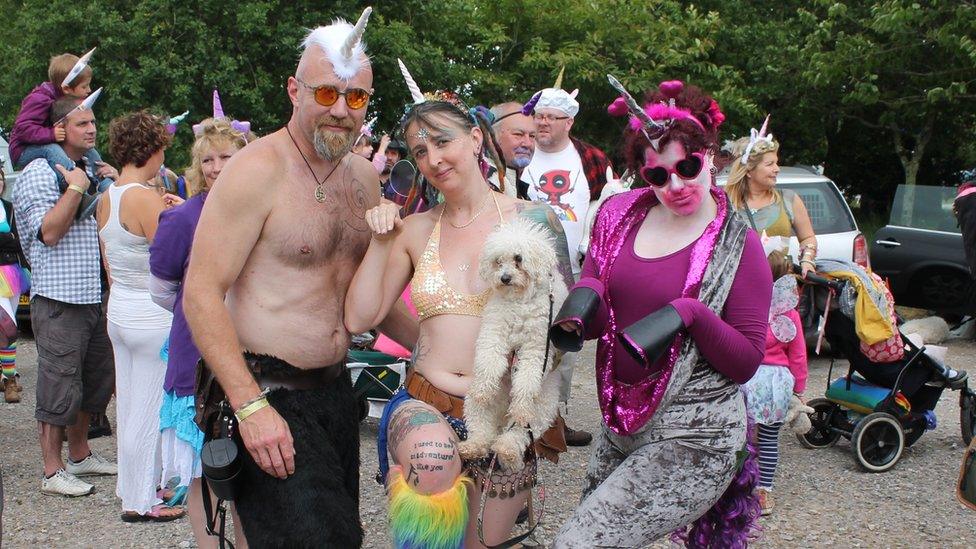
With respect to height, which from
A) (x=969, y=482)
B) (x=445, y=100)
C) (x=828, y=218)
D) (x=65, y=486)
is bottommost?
(x=65, y=486)

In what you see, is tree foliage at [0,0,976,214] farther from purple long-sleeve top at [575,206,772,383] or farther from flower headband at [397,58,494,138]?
purple long-sleeve top at [575,206,772,383]

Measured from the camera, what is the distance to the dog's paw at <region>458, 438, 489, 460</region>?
120 inches

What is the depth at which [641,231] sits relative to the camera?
3168mm

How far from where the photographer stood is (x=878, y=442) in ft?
20.1

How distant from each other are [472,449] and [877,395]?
417 centimetres

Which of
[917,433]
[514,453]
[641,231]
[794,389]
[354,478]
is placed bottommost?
[917,433]

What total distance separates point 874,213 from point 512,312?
64.7 feet

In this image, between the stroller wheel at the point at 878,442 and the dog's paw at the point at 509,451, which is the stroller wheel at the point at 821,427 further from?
the dog's paw at the point at 509,451

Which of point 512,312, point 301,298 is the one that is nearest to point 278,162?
point 301,298

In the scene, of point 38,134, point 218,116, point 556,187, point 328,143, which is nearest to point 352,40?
point 328,143

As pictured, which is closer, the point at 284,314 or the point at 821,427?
the point at 284,314

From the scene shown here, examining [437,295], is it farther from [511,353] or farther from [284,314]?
[284,314]

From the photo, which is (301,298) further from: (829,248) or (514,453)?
(829,248)

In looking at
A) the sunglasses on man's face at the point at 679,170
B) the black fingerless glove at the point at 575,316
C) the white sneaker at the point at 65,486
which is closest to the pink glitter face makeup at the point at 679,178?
the sunglasses on man's face at the point at 679,170
